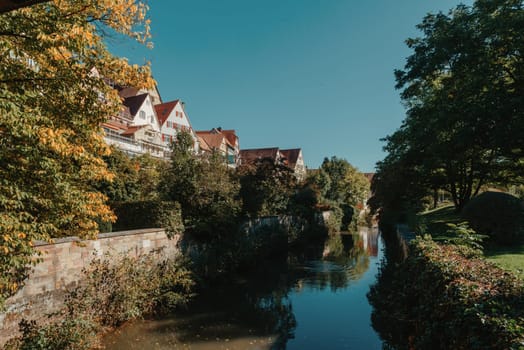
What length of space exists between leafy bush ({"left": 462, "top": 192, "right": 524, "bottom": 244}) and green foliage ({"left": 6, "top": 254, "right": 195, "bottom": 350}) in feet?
36.6

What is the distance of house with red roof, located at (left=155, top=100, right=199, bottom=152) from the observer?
151ft

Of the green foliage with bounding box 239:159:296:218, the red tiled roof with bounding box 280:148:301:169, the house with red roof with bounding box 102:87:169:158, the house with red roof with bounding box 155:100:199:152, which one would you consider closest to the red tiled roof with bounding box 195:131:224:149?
the house with red roof with bounding box 155:100:199:152

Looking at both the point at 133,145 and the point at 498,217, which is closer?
the point at 498,217

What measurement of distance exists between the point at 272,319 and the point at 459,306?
22.4ft

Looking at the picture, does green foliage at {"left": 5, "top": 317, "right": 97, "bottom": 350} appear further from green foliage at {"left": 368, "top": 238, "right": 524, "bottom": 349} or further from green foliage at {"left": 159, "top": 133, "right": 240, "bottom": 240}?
green foliage at {"left": 159, "top": 133, "right": 240, "bottom": 240}

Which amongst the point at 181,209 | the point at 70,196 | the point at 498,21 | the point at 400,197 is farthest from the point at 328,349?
the point at 400,197

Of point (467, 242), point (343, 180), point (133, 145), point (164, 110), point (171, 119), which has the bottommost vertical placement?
point (467, 242)

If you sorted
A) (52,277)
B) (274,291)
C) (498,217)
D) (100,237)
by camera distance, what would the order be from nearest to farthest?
(52,277), (100,237), (498,217), (274,291)

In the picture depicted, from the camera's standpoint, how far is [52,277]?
767 cm

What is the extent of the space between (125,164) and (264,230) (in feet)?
34.4

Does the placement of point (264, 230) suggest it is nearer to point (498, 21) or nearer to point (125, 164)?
point (125, 164)

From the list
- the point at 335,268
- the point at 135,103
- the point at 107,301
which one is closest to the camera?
the point at 107,301

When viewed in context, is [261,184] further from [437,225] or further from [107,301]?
[107,301]

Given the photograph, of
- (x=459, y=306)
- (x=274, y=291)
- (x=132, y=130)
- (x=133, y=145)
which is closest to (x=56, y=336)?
(x=459, y=306)
